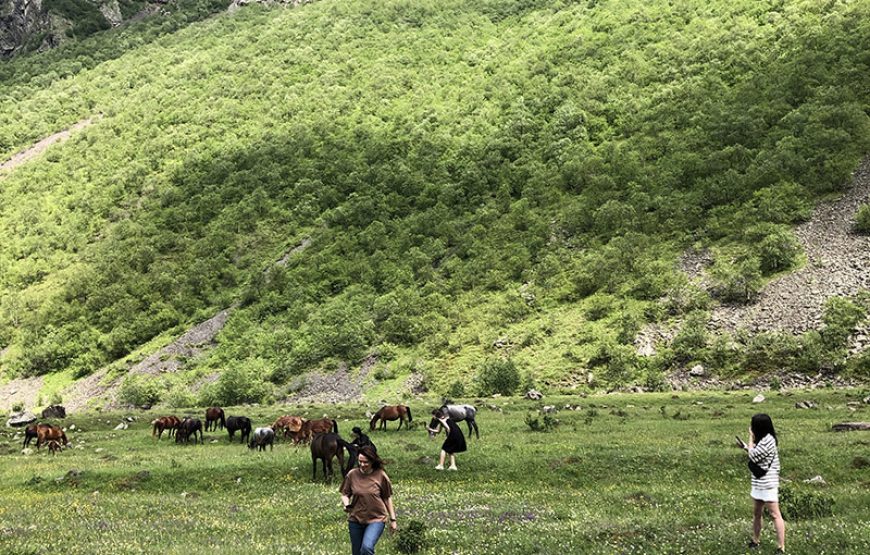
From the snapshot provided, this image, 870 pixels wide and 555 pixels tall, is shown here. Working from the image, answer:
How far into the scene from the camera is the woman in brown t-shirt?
11.0m

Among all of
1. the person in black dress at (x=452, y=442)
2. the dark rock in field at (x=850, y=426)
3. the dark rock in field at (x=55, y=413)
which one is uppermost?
the person in black dress at (x=452, y=442)

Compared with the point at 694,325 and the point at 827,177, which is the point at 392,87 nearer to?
the point at 827,177

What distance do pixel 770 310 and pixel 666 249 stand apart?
83.7 feet

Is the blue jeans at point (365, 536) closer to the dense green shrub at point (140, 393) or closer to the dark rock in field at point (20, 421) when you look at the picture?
the dark rock in field at point (20, 421)

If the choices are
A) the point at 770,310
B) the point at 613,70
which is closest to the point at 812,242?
the point at 770,310

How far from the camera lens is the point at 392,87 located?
186250mm

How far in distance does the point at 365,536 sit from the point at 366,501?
590 millimetres

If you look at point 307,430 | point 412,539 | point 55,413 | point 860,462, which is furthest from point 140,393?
point 860,462

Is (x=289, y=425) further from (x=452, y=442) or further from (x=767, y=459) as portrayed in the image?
(x=767, y=459)

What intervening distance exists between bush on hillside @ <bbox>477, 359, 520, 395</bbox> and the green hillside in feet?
3.35

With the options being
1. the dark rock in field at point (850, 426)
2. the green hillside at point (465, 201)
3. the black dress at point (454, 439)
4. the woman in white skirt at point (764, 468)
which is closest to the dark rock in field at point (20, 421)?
the green hillside at point (465, 201)

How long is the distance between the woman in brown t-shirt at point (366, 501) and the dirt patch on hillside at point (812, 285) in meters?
62.7

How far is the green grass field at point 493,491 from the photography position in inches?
531

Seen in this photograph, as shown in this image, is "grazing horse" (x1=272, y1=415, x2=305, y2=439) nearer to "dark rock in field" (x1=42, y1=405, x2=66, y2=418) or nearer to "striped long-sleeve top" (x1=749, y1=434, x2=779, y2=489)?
"striped long-sleeve top" (x1=749, y1=434, x2=779, y2=489)
